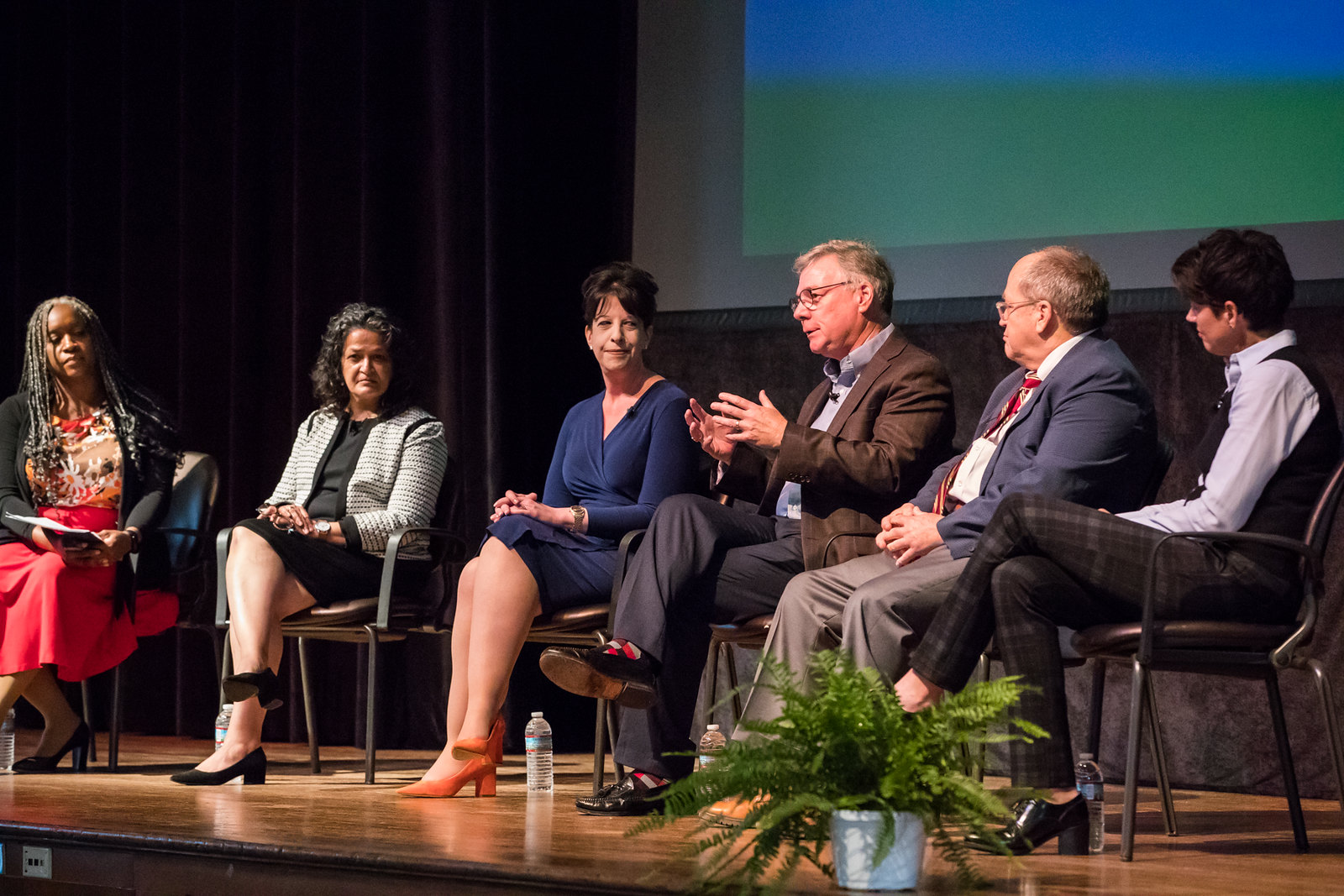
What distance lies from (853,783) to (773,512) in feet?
4.24

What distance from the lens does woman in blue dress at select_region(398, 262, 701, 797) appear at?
317 cm

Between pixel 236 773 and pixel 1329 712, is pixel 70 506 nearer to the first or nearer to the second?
pixel 236 773

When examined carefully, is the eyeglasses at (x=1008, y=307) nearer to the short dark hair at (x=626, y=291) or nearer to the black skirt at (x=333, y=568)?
the short dark hair at (x=626, y=291)

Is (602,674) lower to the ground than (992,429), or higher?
lower

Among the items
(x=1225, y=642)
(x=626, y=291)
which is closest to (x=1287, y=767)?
(x=1225, y=642)

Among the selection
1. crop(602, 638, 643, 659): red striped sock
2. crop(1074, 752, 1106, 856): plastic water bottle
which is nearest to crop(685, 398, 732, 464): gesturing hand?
crop(602, 638, 643, 659): red striped sock

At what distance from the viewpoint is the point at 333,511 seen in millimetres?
3879

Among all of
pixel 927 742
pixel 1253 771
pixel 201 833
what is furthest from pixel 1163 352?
pixel 201 833

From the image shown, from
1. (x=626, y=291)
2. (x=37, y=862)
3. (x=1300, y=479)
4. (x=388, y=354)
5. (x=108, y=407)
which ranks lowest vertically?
(x=37, y=862)

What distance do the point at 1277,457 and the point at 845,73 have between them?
2.30m

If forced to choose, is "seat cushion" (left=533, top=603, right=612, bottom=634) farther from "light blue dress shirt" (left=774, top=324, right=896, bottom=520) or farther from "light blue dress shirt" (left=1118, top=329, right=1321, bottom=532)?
"light blue dress shirt" (left=1118, top=329, right=1321, bottom=532)

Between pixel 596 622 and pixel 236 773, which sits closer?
pixel 596 622

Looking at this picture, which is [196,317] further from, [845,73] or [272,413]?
[845,73]

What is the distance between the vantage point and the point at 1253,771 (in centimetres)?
370
